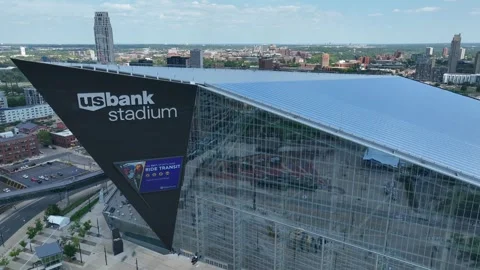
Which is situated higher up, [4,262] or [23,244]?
[4,262]

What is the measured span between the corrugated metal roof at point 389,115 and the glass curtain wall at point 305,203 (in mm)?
1698

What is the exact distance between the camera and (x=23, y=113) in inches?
5285

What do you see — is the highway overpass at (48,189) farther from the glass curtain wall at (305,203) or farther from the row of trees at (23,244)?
the glass curtain wall at (305,203)

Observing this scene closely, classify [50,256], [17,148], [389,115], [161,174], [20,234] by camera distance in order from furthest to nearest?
[17,148] < [20,234] < [50,256] < [161,174] < [389,115]

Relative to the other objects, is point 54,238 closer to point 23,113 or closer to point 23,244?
point 23,244

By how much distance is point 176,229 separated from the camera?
47906 mm

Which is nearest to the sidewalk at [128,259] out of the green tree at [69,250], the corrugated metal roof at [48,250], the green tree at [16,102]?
the green tree at [69,250]

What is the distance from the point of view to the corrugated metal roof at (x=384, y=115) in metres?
33.2

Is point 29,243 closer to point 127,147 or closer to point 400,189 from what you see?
point 127,147

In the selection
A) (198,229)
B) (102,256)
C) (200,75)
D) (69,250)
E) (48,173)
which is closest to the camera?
(198,229)

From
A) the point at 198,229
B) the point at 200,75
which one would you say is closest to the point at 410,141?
the point at 198,229

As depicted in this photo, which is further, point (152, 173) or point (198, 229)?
point (198, 229)

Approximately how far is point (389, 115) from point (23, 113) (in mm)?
136375

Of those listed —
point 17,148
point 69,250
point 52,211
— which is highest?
point 17,148
